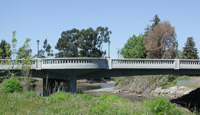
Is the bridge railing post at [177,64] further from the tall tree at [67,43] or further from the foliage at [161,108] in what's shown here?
the tall tree at [67,43]

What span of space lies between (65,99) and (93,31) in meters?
57.3

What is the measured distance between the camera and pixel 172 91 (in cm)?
3769

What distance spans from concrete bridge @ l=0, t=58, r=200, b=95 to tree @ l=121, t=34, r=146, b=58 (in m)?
41.0

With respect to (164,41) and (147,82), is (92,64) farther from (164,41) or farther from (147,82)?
(164,41)

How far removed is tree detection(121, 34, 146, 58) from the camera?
68669 mm

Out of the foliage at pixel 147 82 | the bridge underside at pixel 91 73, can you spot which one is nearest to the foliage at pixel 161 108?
the bridge underside at pixel 91 73

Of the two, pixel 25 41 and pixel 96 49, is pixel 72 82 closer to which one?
pixel 25 41

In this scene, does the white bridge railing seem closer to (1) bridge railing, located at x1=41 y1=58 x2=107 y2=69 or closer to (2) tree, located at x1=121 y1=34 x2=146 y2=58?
(1) bridge railing, located at x1=41 y1=58 x2=107 y2=69

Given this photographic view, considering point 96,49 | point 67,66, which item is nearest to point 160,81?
point 67,66

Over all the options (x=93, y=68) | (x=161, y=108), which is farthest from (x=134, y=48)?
(x=161, y=108)

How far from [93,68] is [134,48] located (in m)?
46.8

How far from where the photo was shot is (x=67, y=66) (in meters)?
24.0

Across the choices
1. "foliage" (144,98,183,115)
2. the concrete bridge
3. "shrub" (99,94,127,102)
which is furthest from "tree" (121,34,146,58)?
"foliage" (144,98,183,115)

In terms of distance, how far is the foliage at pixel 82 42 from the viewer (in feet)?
223
